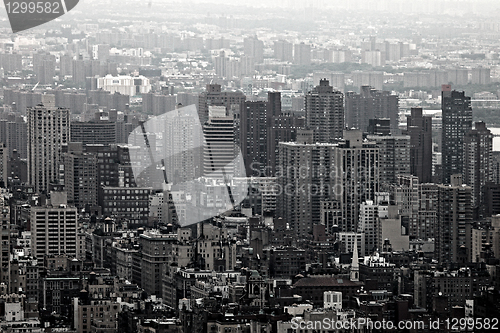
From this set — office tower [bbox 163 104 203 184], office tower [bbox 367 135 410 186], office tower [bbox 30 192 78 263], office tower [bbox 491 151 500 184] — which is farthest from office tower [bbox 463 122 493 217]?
office tower [bbox 30 192 78 263]

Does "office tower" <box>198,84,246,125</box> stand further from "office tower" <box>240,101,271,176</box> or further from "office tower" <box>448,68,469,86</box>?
"office tower" <box>448,68,469,86</box>

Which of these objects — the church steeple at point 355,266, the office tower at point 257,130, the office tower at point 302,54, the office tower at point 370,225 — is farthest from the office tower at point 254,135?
the church steeple at point 355,266

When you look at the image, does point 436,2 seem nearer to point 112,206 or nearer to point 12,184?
point 112,206

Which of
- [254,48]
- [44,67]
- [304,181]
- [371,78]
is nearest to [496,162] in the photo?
[371,78]

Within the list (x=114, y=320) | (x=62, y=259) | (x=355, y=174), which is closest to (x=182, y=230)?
(x=62, y=259)

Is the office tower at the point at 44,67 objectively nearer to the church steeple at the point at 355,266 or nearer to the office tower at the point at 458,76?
the church steeple at the point at 355,266

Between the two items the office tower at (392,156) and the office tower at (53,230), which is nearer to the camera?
the office tower at (53,230)
